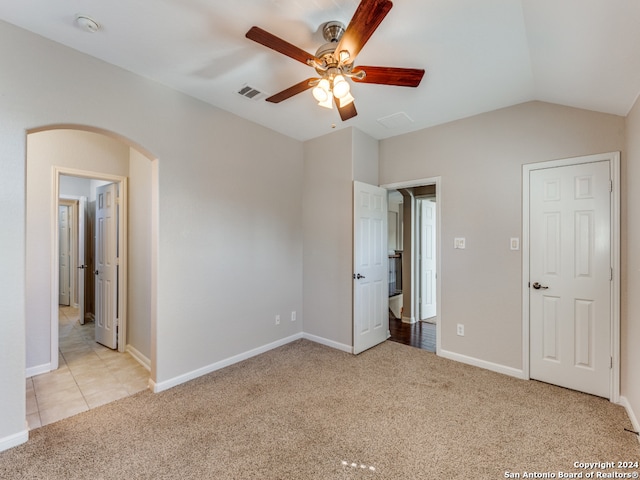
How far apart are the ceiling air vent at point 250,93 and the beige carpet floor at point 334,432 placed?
2763 millimetres

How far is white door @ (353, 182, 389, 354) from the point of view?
11.6ft

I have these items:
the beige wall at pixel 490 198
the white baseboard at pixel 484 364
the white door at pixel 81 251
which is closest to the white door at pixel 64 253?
the white door at pixel 81 251

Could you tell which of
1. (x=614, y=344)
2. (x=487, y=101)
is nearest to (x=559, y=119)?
(x=487, y=101)

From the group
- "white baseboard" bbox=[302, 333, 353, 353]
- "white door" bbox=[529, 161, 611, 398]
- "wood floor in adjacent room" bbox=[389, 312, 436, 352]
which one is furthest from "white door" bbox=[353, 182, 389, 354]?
"white door" bbox=[529, 161, 611, 398]

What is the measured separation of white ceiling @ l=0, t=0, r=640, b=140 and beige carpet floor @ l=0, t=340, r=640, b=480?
8.11ft

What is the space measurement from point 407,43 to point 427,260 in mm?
3766

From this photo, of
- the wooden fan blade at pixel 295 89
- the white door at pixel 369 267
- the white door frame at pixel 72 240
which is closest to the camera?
the wooden fan blade at pixel 295 89

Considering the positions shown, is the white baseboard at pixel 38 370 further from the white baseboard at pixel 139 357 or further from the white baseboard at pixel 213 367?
the white baseboard at pixel 213 367

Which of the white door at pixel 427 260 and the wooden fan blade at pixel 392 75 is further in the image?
the white door at pixel 427 260

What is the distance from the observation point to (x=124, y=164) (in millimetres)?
3564

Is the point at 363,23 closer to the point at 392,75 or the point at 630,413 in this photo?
the point at 392,75

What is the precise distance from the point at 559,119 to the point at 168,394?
4346 millimetres

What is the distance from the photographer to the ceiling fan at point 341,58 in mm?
1518

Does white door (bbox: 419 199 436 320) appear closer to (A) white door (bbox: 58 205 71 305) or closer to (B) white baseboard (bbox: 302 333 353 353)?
(B) white baseboard (bbox: 302 333 353 353)
